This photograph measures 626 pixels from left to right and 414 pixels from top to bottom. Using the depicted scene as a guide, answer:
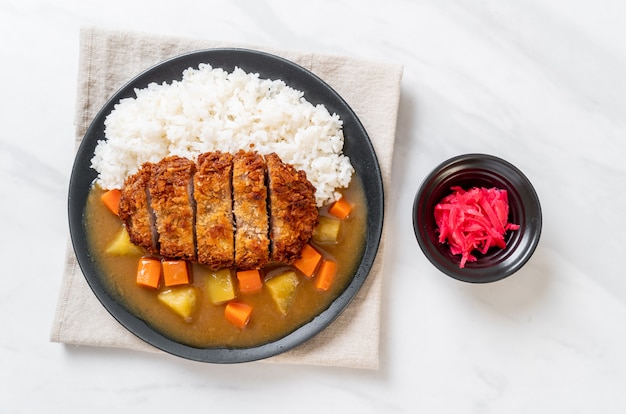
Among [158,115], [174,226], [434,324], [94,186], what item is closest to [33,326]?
[94,186]

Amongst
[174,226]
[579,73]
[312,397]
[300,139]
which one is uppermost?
[579,73]

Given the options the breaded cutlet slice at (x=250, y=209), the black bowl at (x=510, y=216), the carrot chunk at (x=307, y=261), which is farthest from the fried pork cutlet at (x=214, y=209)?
the black bowl at (x=510, y=216)

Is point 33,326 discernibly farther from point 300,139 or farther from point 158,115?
point 300,139

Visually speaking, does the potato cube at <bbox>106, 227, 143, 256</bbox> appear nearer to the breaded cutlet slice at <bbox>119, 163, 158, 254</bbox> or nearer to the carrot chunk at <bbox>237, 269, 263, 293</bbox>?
the breaded cutlet slice at <bbox>119, 163, 158, 254</bbox>

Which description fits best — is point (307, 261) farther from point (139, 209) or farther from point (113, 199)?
point (113, 199)

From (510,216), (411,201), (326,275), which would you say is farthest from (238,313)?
(510,216)

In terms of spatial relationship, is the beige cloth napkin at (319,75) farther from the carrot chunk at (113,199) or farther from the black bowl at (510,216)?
the carrot chunk at (113,199)
